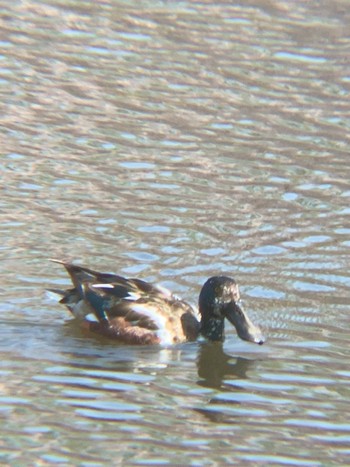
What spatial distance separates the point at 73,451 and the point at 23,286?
3104 mm

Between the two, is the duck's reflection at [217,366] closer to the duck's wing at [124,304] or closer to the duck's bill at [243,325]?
the duck's bill at [243,325]

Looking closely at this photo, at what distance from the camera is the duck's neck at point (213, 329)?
36.4 ft

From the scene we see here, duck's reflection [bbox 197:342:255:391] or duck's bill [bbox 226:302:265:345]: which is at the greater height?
duck's bill [bbox 226:302:265:345]

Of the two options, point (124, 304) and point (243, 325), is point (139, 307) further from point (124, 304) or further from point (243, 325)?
point (243, 325)

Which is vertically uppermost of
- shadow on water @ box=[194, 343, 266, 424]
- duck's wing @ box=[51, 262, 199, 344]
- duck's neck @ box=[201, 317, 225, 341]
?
duck's wing @ box=[51, 262, 199, 344]

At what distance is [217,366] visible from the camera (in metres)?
10.4

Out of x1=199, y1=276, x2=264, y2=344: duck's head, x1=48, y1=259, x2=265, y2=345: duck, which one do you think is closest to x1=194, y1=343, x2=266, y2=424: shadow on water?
x1=199, y1=276, x2=264, y2=344: duck's head

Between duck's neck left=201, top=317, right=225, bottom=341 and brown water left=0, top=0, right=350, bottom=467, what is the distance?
0.49 feet

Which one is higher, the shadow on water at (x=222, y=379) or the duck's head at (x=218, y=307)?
the duck's head at (x=218, y=307)

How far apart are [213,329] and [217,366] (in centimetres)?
74

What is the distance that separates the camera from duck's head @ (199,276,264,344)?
10984 mm

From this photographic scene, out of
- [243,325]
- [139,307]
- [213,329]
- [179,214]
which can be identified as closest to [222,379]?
[243,325]

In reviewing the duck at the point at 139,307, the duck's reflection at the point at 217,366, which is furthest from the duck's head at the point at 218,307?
the duck's reflection at the point at 217,366

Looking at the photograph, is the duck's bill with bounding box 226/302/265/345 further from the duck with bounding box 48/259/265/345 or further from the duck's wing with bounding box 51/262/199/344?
the duck's wing with bounding box 51/262/199/344
